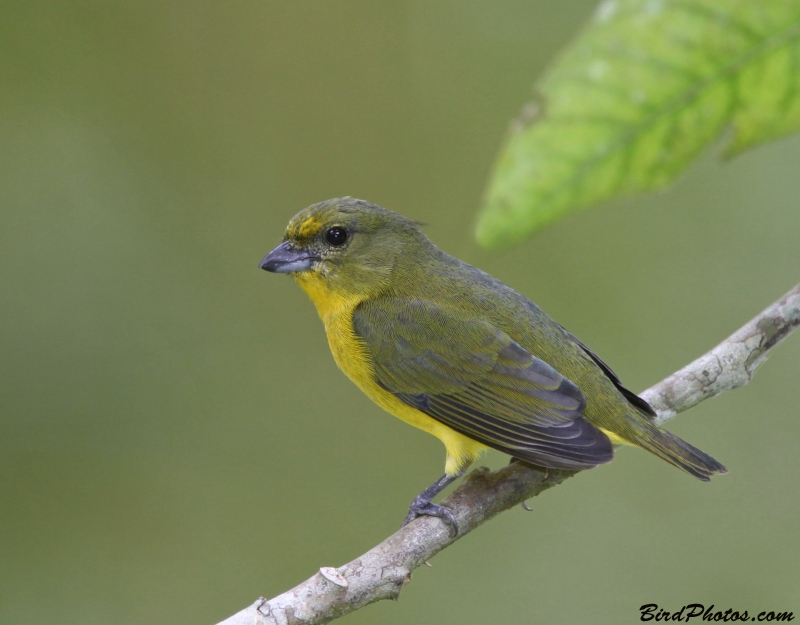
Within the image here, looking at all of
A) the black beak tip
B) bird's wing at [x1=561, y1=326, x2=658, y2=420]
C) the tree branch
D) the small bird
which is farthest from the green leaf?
the black beak tip

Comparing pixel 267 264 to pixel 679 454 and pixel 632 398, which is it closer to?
pixel 632 398

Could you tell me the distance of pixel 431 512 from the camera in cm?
291

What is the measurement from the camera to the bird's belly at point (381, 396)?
10.8 feet

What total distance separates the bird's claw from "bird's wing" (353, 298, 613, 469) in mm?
323

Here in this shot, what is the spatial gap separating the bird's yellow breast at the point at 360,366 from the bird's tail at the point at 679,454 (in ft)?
2.02

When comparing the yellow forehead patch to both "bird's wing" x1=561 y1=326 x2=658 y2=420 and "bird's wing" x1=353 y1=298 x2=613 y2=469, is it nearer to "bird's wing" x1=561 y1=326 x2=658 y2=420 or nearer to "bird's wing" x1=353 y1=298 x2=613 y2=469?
"bird's wing" x1=353 y1=298 x2=613 y2=469

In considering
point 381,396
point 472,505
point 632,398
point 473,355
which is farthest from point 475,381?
point 632,398

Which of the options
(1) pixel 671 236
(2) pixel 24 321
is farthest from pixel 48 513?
(1) pixel 671 236

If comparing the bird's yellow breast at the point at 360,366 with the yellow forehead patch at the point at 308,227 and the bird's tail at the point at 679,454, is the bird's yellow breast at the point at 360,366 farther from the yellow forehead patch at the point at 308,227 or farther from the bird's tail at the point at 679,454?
the bird's tail at the point at 679,454

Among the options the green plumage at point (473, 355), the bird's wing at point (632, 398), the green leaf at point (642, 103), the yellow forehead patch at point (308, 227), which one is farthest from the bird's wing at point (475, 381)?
the green leaf at point (642, 103)

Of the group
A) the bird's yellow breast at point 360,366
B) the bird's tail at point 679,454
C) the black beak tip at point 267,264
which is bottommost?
the bird's tail at point 679,454

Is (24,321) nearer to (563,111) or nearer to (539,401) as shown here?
(539,401)

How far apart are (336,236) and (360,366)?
58 cm

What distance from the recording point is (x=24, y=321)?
5.88 metres
